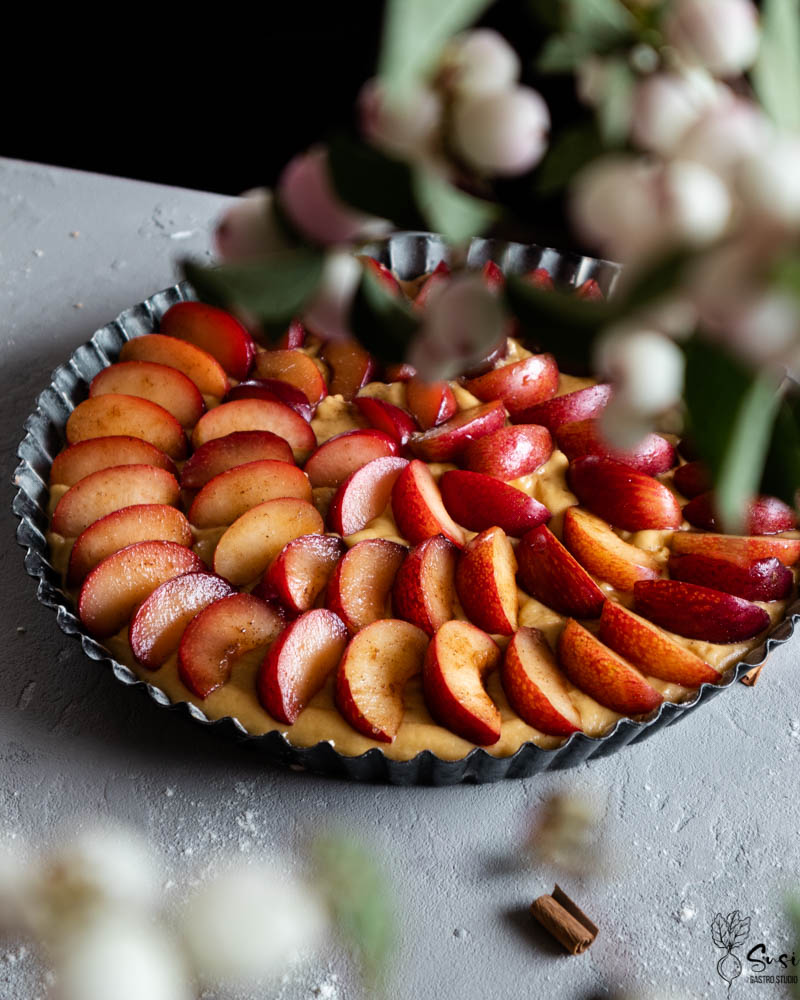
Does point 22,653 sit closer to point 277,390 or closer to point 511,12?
point 277,390

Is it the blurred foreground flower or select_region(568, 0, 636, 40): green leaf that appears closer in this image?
select_region(568, 0, 636, 40): green leaf

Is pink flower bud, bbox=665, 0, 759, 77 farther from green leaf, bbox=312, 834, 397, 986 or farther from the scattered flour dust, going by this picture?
the scattered flour dust

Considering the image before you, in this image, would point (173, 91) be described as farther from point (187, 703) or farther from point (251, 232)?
point (251, 232)

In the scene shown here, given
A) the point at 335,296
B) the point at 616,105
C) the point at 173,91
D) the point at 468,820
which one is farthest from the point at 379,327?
the point at 173,91

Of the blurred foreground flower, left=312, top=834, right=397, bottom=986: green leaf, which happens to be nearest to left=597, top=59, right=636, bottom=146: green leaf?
left=312, top=834, right=397, bottom=986: green leaf

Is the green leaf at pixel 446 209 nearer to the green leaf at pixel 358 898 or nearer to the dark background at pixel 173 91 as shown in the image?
the green leaf at pixel 358 898

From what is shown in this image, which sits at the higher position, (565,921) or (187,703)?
(187,703)
